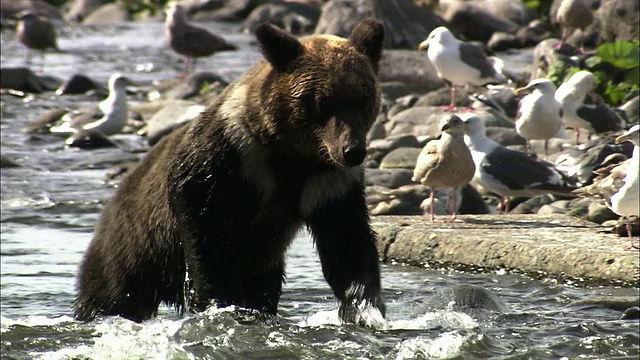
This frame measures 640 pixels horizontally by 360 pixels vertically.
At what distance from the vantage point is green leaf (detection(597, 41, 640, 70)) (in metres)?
13.5

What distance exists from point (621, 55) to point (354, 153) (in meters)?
9.22

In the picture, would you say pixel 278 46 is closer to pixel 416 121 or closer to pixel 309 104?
pixel 309 104

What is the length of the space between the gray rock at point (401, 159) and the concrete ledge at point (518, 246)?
101 inches

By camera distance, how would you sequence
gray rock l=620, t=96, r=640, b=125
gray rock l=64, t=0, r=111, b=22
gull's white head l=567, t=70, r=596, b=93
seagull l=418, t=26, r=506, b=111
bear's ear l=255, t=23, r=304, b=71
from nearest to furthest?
bear's ear l=255, t=23, r=304, b=71 → gull's white head l=567, t=70, r=596, b=93 → gray rock l=620, t=96, r=640, b=125 → seagull l=418, t=26, r=506, b=111 → gray rock l=64, t=0, r=111, b=22

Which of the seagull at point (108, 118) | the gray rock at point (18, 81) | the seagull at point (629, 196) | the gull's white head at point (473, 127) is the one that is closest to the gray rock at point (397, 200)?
the gull's white head at point (473, 127)

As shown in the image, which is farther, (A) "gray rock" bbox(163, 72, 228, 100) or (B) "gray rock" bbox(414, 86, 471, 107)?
(A) "gray rock" bbox(163, 72, 228, 100)

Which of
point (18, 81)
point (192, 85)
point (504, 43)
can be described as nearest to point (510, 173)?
point (192, 85)

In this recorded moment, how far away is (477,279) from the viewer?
7.73 m

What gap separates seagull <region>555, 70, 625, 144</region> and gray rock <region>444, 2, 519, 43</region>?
9954 mm

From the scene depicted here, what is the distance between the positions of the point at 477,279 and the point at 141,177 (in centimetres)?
253

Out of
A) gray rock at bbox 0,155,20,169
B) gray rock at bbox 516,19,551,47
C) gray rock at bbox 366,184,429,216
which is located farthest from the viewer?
gray rock at bbox 516,19,551,47

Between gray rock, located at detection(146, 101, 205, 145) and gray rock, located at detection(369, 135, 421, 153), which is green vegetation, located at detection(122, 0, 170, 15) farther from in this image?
gray rock, located at detection(369, 135, 421, 153)

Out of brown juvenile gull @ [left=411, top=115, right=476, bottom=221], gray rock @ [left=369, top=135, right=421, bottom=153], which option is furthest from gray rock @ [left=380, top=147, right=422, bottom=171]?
brown juvenile gull @ [left=411, top=115, right=476, bottom=221]

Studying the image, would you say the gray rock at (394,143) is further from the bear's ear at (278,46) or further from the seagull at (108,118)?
the bear's ear at (278,46)
